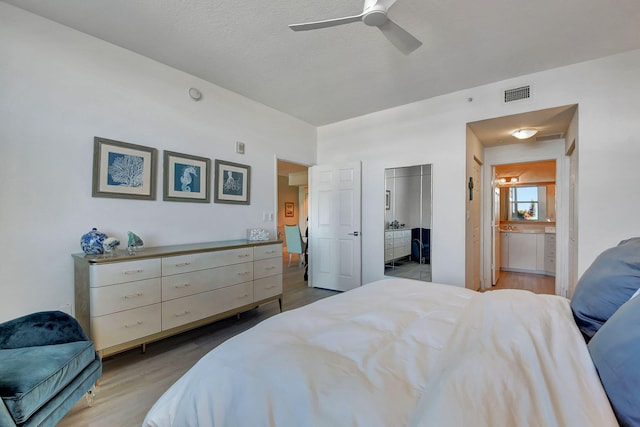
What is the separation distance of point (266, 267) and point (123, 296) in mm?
1431

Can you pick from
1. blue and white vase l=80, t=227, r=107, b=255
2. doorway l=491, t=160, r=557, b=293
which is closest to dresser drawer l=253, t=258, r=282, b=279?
blue and white vase l=80, t=227, r=107, b=255

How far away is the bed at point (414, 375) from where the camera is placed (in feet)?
2.25

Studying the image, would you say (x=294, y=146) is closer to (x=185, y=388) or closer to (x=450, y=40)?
(x=450, y=40)

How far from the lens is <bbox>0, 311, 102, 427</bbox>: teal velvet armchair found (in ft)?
3.85

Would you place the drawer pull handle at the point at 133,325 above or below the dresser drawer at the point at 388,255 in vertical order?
below

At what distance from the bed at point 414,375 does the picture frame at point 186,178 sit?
2225mm

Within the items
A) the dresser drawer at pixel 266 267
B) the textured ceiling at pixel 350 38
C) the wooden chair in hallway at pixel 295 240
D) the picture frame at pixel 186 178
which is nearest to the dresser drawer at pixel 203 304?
the dresser drawer at pixel 266 267

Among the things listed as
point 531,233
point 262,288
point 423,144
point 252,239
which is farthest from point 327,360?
point 531,233

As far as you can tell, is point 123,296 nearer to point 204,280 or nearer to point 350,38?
point 204,280

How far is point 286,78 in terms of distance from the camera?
313cm

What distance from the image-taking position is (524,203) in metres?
6.49

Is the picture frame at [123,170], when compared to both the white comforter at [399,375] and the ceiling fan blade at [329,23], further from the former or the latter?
the white comforter at [399,375]

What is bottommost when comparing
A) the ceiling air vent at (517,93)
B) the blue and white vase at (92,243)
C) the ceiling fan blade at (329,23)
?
the blue and white vase at (92,243)

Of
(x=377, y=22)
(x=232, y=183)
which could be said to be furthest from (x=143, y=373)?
(x=377, y=22)
